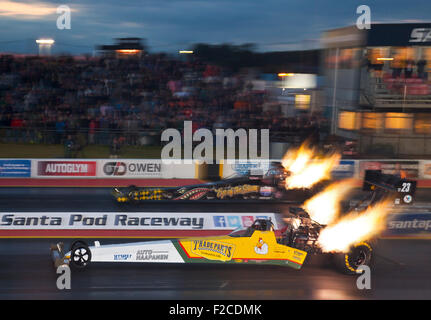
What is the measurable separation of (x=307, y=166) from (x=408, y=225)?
4.87 metres

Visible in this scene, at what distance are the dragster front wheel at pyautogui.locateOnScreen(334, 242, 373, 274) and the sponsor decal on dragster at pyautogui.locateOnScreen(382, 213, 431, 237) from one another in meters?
2.68

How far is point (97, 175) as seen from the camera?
16359 millimetres

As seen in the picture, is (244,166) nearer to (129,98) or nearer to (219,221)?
(219,221)

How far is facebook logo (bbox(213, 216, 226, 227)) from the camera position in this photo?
1064cm

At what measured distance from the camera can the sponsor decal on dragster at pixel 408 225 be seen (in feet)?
35.3

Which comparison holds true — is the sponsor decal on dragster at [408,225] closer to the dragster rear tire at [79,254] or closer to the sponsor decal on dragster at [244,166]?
the sponsor decal on dragster at [244,166]

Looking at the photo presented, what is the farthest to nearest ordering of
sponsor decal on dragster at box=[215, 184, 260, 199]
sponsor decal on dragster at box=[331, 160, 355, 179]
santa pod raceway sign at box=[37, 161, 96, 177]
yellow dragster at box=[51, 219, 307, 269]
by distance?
sponsor decal on dragster at box=[331, 160, 355, 179]
santa pod raceway sign at box=[37, 161, 96, 177]
sponsor decal on dragster at box=[215, 184, 260, 199]
yellow dragster at box=[51, 219, 307, 269]

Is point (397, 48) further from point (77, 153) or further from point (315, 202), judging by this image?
point (77, 153)

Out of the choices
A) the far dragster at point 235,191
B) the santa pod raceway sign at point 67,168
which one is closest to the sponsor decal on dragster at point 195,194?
the far dragster at point 235,191

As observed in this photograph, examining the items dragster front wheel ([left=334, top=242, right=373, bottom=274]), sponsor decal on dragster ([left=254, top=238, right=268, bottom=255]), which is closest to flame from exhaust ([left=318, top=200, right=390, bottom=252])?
dragster front wheel ([left=334, top=242, right=373, bottom=274])

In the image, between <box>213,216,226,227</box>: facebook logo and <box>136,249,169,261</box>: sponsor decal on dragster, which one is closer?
<box>136,249,169,261</box>: sponsor decal on dragster

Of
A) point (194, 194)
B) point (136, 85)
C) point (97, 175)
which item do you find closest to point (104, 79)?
point (136, 85)

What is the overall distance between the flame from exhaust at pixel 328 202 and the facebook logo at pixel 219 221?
180 centimetres

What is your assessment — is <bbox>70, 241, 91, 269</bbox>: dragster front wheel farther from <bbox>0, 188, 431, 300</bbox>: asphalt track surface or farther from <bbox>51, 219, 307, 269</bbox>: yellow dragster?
<bbox>0, 188, 431, 300</bbox>: asphalt track surface
